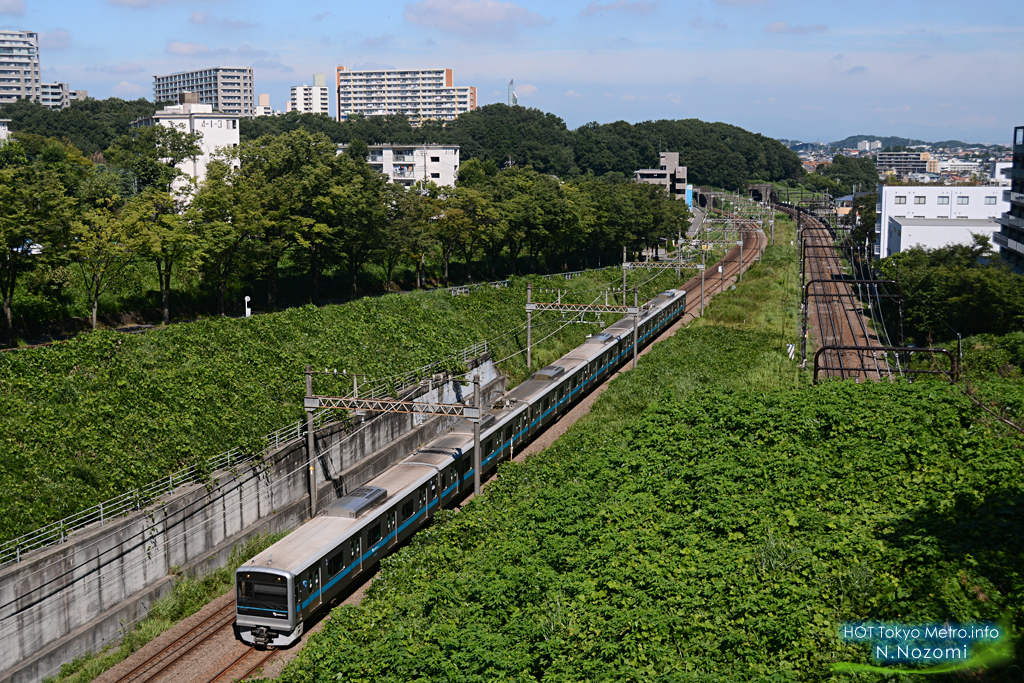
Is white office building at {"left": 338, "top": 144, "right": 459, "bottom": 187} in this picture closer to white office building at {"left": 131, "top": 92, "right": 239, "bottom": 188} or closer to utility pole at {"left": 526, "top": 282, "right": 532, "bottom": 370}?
white office building at {"left": 131, "top": 92, "right": 239, "bottom": 188}

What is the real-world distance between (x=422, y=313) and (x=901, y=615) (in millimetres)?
35493

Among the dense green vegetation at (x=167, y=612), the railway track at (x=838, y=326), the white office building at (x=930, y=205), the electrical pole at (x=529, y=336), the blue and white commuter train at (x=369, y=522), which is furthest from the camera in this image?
the white office building at (x=930, y=205)

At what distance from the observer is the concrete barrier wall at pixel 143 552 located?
19.2m

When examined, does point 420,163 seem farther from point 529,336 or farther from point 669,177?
point 529,336

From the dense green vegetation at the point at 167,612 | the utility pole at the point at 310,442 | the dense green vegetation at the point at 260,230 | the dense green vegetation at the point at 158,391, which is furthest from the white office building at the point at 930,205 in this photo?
the dense green vegetation at the point at 167,612

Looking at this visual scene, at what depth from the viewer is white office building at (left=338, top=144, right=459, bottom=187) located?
10806cm

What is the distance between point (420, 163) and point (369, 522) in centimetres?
9063

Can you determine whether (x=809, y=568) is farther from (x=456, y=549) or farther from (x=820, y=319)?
(x=820, y=319)

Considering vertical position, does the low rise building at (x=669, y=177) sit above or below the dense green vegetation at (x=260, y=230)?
above

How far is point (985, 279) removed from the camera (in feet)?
172

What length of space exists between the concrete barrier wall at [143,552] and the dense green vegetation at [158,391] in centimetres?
151

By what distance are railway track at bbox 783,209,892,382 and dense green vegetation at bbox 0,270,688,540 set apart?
23.0m

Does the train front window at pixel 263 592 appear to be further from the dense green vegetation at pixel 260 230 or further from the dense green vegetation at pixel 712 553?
the dense green vegetation at pixel 260 230

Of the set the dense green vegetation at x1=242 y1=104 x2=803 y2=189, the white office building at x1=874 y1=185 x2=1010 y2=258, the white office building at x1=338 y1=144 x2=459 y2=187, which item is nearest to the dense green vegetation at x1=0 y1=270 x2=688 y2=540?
the white office building at x1=338 y1=144 x2=459 y2=187
